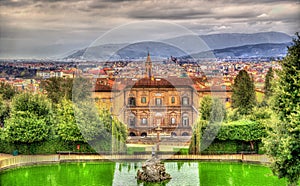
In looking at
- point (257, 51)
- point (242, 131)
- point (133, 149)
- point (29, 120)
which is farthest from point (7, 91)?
point (257, 51)

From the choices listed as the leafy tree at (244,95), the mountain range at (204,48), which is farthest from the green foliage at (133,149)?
the leafy tree at (244,95)

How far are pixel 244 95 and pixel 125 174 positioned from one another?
21.8 meters

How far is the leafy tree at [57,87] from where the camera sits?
4248 cm

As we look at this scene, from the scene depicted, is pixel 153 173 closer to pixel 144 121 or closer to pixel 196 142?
pixel 196 142

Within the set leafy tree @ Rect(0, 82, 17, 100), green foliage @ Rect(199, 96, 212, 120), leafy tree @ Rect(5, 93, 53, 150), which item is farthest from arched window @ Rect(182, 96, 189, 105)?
leafy tree @ Rect(0, 82, 17, 100)

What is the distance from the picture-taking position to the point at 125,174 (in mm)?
24094

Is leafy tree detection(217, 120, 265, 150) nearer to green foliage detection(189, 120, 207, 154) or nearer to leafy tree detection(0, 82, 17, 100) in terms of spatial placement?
green foliage detection(189, 120, 207, 154)

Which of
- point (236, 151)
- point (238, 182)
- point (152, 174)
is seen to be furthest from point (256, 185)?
point (236, 151)

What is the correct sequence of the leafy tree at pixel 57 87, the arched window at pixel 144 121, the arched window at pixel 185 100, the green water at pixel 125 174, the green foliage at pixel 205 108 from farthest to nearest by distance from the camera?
the leafy tree at pixel 57 87 < the arched window at pixel 185 100 < the arched window at pixel 144 121 < the green foliage at pixel 205 108 < the green water at pixel 125 174

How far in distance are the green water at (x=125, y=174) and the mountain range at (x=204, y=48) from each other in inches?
274

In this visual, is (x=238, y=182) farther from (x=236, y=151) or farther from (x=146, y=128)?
(x=146, y=128)

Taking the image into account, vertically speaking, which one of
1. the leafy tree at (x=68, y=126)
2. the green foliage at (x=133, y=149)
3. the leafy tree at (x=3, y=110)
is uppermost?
the leafy tree at (x=3, y=110)

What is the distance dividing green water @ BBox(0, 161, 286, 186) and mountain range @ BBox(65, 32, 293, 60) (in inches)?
274

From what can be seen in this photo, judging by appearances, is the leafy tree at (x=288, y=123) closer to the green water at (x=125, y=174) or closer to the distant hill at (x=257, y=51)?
the green water at (x=125, y=174)
